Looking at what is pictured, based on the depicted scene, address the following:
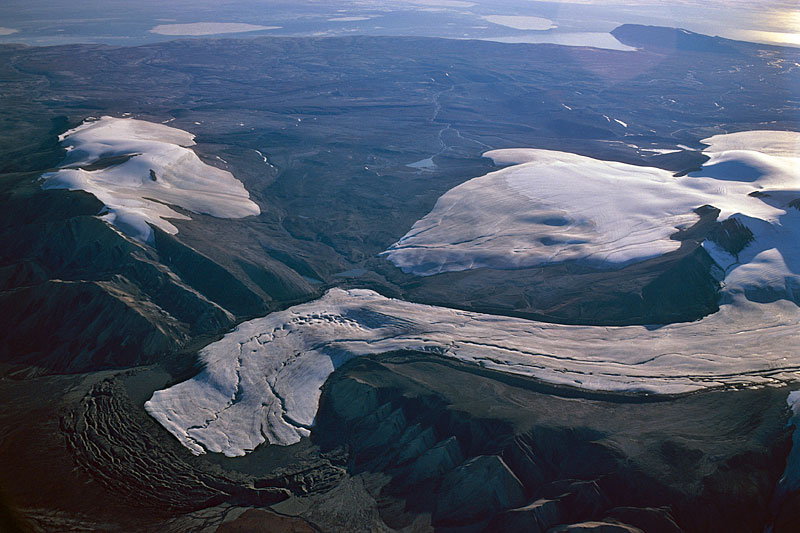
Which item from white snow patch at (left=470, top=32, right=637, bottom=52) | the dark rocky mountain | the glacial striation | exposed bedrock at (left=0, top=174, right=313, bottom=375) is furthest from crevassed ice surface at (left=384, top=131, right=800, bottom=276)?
white snow patch at (left=470, top=32, right=637, bottom=52)

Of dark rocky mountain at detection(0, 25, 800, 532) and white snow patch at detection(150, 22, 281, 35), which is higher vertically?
white snow patch at detection(150, 22, 281, 35)

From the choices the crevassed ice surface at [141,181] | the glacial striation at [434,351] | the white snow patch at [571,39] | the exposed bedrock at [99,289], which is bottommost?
the glacial striation at [434,351]

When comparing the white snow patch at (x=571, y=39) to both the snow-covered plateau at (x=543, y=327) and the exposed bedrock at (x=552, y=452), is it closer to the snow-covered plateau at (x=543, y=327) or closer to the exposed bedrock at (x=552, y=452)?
the snow-covered plateau at (x=543, y=327)

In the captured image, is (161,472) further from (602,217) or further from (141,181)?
(602,217)

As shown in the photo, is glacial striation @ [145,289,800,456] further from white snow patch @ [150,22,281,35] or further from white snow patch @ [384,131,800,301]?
white snow patch @ [150,22,281,35]

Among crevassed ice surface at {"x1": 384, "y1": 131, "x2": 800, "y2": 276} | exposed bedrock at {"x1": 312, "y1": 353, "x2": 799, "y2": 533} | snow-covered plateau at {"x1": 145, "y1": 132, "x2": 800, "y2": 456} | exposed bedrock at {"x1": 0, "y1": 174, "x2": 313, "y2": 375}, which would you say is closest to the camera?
exposed bedrock at {"x1": 312, "y1": 353, "x2": 799, "y2": 533}

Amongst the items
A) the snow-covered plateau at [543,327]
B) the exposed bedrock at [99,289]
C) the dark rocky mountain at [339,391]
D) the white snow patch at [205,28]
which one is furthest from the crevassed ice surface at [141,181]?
the white snow patch at [205,28]
